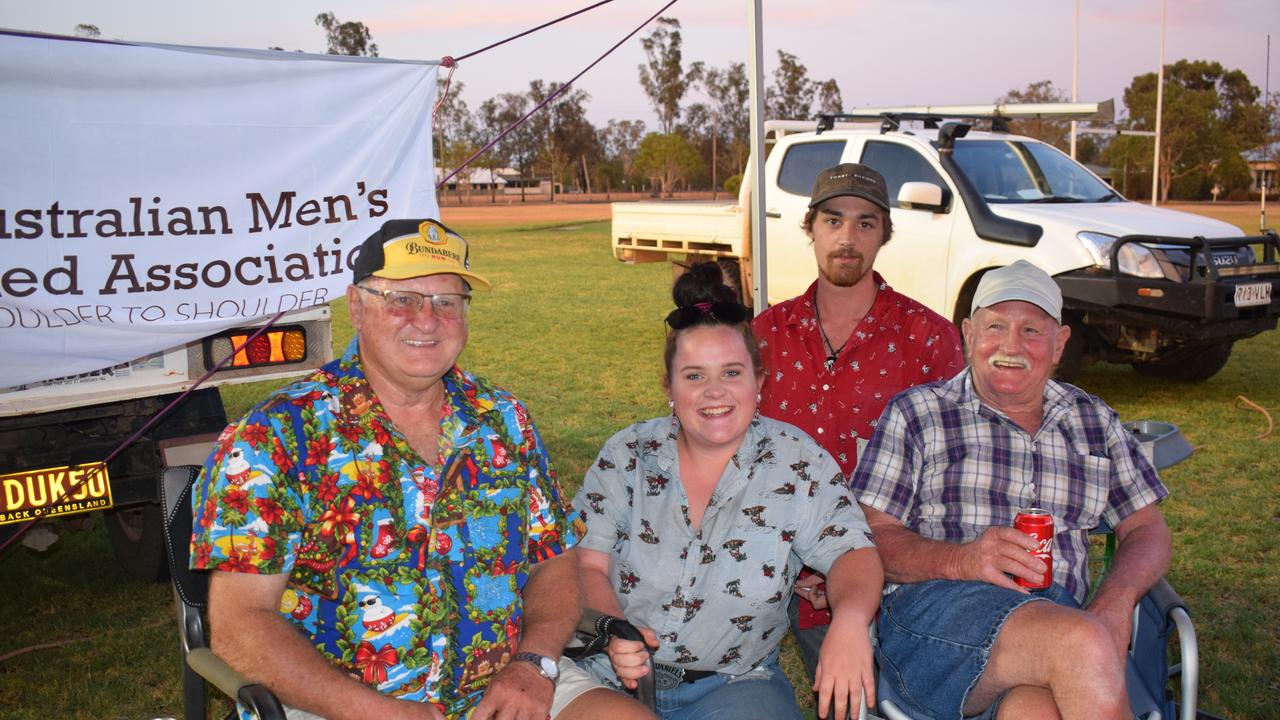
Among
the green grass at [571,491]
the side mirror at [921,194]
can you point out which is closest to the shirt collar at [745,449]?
the green grass at [571,491]

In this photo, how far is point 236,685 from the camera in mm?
2064

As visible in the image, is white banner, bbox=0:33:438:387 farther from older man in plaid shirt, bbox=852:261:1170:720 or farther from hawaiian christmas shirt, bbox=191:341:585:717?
older man in plaid shirt, bbox=852:261:1170:720

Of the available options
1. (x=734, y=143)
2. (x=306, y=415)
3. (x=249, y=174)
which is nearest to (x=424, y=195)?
(x=249, y=174)

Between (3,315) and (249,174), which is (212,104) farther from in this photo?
(3,315)

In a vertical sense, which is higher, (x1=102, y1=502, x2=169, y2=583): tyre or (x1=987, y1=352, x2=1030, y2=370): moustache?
(x1=987, y1=352, x2=1030, y2=370): moustache

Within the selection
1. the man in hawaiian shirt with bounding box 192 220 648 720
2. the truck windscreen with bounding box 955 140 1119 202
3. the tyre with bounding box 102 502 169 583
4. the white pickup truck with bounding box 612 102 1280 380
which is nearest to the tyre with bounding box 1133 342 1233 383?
the white pickup truck with bounding box 612 102 1280 380

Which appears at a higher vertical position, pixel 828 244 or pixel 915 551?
pixel 828 244

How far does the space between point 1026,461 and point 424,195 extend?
233cm

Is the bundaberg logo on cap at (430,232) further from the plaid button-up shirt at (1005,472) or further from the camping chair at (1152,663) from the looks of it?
the camping chair at (1152,663)

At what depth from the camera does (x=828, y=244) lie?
3.52 m

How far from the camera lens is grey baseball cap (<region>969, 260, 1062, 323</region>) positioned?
2881 mm

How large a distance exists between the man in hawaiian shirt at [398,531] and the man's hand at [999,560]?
0.88m

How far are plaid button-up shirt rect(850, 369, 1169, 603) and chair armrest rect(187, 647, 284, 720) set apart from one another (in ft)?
5.18

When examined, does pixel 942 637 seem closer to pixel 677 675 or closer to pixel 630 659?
pixel 677 675
